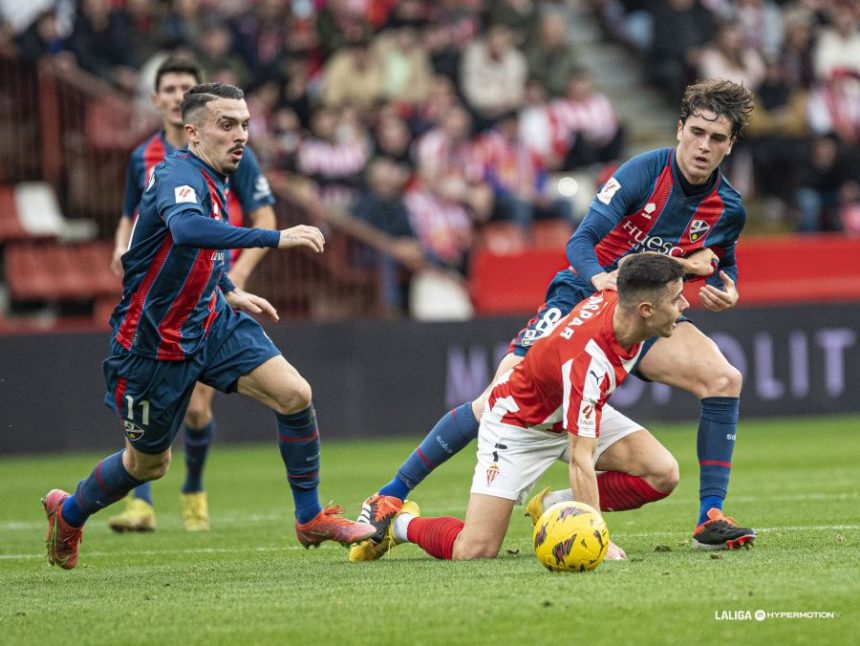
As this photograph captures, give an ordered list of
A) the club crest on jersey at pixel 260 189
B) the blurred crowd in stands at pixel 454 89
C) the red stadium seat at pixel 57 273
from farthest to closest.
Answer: the blurred crowd in stands at pixel 454 89, the red stadium seat at pixel 57 273, the club crest on jersey at pixel 260 189

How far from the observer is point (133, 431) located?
7.26 meters

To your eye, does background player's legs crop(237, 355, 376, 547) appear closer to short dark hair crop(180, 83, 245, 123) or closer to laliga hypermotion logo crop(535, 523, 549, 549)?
laliga hypermotion logo crop(535, 523, 549, 549)

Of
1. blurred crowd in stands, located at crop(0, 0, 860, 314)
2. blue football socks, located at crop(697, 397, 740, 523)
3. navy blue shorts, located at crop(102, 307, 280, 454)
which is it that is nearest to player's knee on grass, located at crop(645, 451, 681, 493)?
blue football socks, located at crop(697, 397, 740, 523)

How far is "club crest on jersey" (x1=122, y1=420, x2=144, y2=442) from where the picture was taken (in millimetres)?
7246

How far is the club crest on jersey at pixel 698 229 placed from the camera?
7.50 metres

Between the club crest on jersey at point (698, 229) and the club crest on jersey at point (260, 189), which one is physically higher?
the club crest on jersey at point (260, 189)

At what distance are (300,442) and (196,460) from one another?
81.5 inches

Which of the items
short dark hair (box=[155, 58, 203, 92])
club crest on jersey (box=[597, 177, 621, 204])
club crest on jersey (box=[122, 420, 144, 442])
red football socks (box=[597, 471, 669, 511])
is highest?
short dark hair (box=[155, 58, 203, 92])

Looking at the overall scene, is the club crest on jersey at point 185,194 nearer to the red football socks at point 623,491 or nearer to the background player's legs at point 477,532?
the background player's legs at point 477,532

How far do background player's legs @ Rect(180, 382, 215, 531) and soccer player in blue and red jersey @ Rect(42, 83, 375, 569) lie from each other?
1862 mm

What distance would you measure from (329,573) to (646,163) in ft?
7.87

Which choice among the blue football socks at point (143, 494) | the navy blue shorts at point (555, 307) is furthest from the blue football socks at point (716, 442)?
the blue football socks at point (143, 494)

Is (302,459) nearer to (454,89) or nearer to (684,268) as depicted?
(684,268)

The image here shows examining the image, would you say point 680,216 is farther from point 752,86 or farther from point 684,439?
point 752,86
